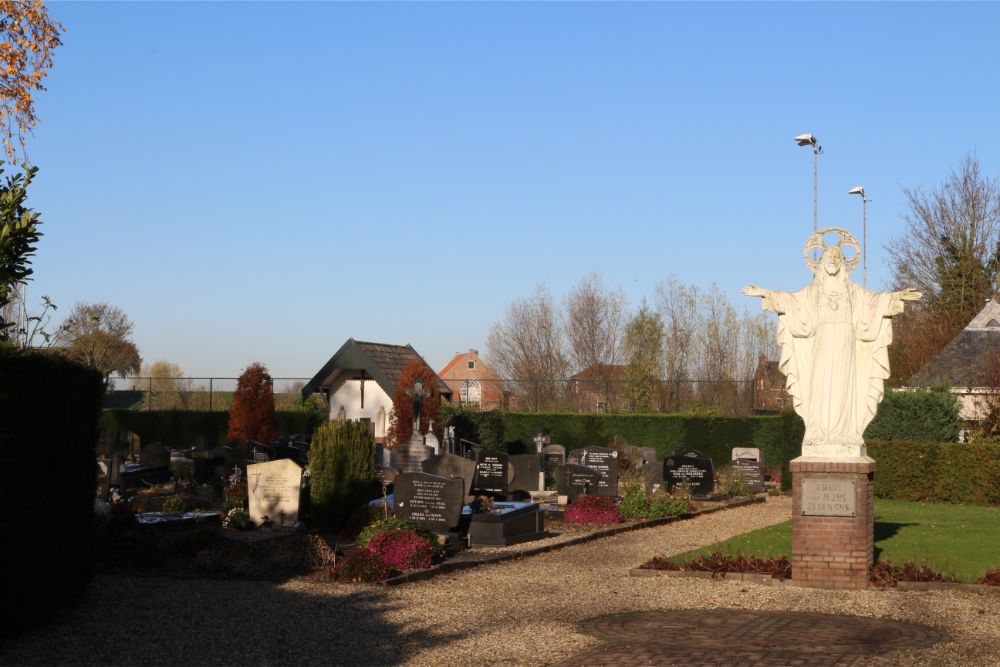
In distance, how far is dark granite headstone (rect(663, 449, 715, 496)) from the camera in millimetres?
24828

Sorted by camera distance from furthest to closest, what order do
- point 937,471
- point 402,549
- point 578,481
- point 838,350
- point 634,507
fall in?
1. point 937,471
2. point 578,481
3. point 634,507
4. point 402,549
5. point 838,350

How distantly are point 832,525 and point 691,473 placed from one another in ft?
40.7

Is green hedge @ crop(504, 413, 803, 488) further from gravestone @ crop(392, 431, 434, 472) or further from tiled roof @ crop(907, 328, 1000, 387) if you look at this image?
gravestone @ crop(392, 431, 434, 472)

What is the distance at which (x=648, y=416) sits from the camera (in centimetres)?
3428

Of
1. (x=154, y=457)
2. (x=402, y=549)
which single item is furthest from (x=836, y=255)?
(x=154, y=457)

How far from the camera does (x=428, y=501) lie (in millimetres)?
15930

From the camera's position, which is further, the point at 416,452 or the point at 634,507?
the point at 416,452

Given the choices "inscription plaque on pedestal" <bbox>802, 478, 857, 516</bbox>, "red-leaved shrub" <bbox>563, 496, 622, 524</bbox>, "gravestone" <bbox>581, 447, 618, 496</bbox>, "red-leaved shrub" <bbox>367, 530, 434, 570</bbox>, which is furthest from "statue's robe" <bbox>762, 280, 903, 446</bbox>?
"gravestone" <bbox>581, 447, 618, 496</bbox>

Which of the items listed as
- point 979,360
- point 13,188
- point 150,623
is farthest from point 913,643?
point 979,360

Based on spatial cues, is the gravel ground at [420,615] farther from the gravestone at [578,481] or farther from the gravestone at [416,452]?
the gravestone at [416,452]

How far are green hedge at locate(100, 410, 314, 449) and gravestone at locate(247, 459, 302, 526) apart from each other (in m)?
22.3

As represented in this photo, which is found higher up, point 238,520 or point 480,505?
point 480,505

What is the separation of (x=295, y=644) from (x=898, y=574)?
274 inches

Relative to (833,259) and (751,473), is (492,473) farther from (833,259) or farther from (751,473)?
(833,259)
